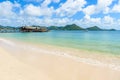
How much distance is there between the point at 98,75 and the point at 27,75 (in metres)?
2.74

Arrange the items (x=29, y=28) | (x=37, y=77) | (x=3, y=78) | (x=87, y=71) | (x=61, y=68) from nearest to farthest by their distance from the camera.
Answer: (x=3, y=78) → (x=37, y=77) → (x=87, y=71) → (x=61, y=68) → (x=29, y=28)

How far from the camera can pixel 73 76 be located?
6.45 meters

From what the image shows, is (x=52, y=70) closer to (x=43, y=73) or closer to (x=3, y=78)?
(x=43, y=73)

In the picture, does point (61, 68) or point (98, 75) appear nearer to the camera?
point (98, 75)

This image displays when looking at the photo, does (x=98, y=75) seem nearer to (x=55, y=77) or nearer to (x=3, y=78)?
(x=55, y=77)

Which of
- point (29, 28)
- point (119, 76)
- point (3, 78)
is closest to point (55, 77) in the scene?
point (3, 78)

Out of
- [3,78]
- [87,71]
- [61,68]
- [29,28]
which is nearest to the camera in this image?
[3,78]

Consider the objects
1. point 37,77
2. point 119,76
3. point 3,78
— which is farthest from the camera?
point 119,76

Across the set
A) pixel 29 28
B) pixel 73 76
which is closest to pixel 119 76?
pixel 73 76

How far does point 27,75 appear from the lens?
626 cm

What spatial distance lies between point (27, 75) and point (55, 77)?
103 centimetres

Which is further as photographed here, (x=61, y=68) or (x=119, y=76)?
(x=61, y=68)

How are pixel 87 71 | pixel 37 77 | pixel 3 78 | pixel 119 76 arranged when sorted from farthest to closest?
pixel 87 71 < pixel 119 76 < pixel 37 77 < pixel 3 78

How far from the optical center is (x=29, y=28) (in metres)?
102
